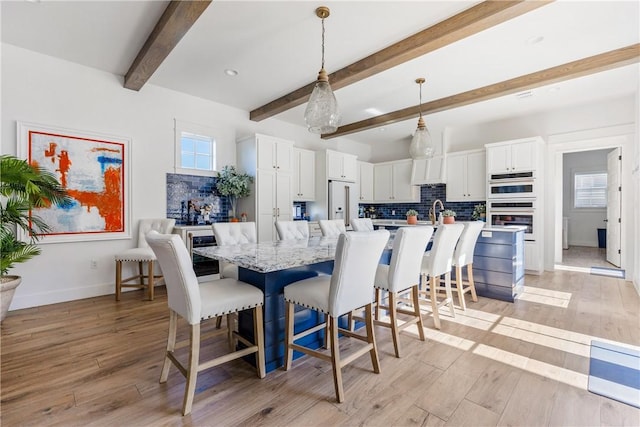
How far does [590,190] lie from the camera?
26.3 ft

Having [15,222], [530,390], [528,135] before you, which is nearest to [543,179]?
[528,135]

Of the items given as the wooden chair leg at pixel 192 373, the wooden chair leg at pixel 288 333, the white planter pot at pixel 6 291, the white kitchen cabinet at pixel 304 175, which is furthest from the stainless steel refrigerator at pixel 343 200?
the white planter pot at pixel 6 291

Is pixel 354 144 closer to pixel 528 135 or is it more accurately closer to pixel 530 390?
pixel 528 135

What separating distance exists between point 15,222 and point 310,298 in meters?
3.27

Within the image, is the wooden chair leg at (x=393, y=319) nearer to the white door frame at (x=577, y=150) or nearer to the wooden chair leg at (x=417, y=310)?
the wooden chair leg at (x=417, y=310)

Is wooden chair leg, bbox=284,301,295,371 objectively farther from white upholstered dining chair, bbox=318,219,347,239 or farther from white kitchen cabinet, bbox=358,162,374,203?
white kitchen cabinet, bbox=358,162,374,203

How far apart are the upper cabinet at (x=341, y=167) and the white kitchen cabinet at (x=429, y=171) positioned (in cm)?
132

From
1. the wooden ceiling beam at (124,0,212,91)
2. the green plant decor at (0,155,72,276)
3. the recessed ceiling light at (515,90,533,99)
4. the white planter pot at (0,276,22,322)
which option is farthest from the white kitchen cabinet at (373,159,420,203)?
the white planter pot at (0,276,22,322)

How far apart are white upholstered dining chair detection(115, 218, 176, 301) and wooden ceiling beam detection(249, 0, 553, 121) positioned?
277 centimetres

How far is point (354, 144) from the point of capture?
7367 mm

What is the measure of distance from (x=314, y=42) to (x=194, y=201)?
295 cm

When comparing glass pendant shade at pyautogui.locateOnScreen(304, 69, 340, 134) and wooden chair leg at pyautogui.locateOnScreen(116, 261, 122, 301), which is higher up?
glass pendant shade at pyautogui.locateOnScreen(304, 69, 340, 134)

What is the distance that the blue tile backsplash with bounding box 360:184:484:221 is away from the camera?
605 cm

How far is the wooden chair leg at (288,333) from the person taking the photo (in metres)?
1.97
